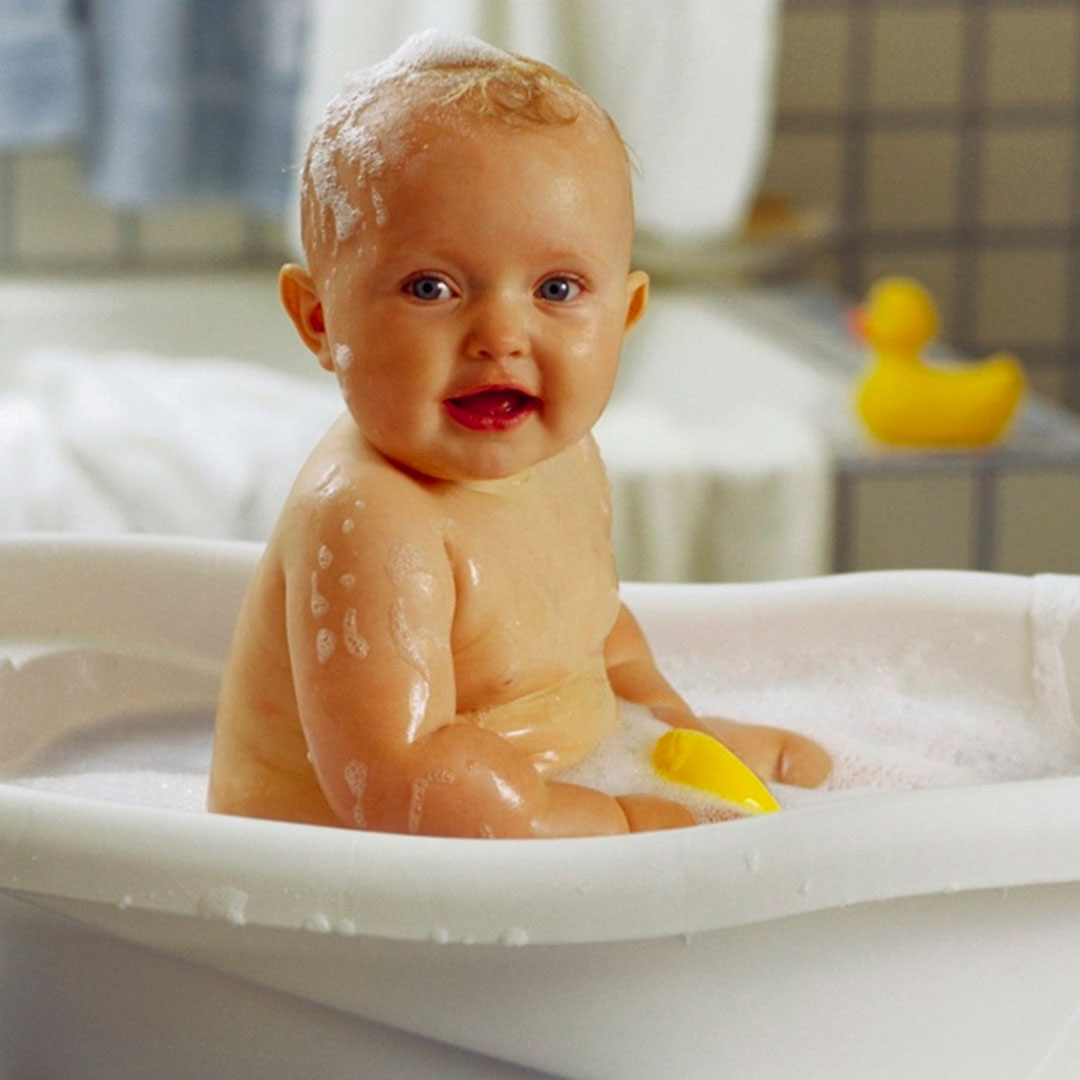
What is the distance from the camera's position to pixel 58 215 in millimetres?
2242

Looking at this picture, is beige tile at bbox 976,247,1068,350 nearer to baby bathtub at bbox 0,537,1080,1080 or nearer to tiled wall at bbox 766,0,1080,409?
tiled wall at bbox 766,0,1080,409

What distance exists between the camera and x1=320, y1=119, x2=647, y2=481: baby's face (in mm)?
529

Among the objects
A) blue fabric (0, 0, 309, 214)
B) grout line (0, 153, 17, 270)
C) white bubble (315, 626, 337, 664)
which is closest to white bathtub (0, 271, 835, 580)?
blue fabric (0, 0, 309, 214)

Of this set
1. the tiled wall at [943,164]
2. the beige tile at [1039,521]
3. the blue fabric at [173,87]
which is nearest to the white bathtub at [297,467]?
the beige tile at [1039,521]

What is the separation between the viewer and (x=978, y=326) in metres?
2.51

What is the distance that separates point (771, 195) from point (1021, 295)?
36 centimetres

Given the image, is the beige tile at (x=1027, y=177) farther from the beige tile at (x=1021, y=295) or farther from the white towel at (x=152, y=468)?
the white towel at (x=152, y=468)

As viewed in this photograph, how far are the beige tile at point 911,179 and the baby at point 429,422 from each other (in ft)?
6.31

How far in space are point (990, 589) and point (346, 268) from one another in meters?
0.28

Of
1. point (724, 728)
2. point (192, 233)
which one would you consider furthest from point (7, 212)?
point (724, 728)

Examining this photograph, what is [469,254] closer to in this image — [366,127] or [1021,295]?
[366,127]

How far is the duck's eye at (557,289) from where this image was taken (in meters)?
0.54

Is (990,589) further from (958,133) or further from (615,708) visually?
(958,133)

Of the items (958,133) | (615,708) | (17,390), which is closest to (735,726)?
(615,708)
